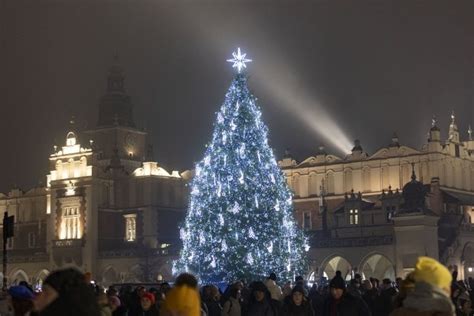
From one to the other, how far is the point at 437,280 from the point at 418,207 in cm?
3781

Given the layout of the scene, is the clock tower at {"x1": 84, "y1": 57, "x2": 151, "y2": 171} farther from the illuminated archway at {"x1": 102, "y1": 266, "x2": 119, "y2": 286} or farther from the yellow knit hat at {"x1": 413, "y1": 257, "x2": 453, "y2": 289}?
the yellow knit hat at {"x1": 413, "y1": 257, "x2": 453, "y2": 289}

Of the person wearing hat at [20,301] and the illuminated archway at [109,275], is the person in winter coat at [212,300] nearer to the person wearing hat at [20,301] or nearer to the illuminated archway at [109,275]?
the person wearing hat at [20,301]

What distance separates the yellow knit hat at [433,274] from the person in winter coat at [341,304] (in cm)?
545

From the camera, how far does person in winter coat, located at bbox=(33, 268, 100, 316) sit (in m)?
4.69

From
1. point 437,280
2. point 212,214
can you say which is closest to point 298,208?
point 212,214

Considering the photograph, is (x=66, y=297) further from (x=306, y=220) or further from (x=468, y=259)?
(x=306, y=220)

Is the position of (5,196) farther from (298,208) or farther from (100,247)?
(298,208)

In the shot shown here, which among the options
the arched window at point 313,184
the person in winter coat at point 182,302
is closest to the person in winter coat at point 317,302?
the person in winter coat at point 182,302

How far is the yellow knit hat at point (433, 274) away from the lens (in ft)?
16.8

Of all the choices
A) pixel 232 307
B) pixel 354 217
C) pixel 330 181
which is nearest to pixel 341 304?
pixel 232 307

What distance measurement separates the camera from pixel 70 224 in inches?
3073

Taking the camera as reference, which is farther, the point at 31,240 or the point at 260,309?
the point at 31,240

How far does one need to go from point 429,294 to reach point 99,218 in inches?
2919

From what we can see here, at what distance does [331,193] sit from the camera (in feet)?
252
